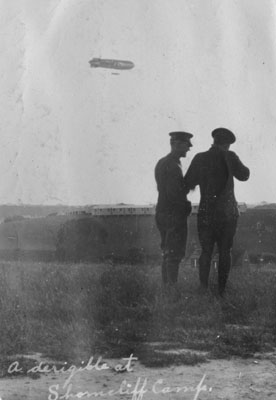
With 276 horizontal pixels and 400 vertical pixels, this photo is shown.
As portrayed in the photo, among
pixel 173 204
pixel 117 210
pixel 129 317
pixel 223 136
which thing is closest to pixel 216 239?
pixel 173 204

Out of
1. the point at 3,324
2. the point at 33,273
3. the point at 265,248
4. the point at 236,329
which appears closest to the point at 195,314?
the point at 236,329

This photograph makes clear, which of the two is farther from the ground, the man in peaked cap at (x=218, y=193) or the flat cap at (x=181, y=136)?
the flat cap at (x=181, y=136)

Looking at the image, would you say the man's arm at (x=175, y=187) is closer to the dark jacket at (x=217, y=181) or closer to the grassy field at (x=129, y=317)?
the dark jacket at (x=217, y=181)

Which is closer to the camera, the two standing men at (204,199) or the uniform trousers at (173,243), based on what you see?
the two standing men at (204,199)

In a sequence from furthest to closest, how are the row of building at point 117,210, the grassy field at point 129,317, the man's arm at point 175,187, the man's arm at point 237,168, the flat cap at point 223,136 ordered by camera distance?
the row of building at point 117,210
the man's arm at point 175,187
the flat cap at point 223,136
the man's arm at point 237,168
the grassy field at point 129,317

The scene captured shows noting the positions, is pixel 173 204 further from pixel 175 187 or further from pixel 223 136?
pixel 223 136

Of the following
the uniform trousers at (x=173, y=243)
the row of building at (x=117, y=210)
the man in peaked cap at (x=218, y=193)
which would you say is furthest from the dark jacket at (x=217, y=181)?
the row of building at (x=117, y=210)

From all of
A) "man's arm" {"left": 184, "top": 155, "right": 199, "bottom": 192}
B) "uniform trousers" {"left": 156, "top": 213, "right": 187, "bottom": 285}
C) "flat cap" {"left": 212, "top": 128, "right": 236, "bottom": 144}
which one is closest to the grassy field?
"uniform trousers" {"left": 156, "top": 213, "right": 187, "bottom": 285}

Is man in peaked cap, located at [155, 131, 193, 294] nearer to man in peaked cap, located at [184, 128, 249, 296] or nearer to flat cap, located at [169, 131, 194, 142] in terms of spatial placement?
flat cap, located at [169, 131, 194, 142]

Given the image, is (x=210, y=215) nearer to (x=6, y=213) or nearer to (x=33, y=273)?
(x=33, y=273)
